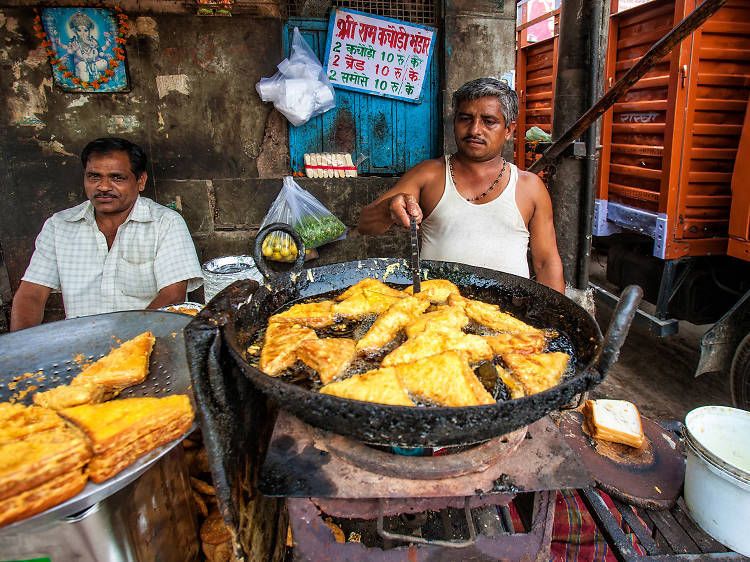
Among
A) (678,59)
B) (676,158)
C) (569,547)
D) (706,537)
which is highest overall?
(678,59)

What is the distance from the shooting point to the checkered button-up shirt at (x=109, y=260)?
3.61 meters

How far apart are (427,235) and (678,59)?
3338mm

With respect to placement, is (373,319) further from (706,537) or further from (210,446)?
(706,537)

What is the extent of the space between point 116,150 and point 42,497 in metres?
3.08

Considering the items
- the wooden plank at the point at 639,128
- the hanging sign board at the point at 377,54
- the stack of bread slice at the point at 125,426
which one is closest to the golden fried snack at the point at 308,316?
the stack of bread slice at the point at 125,426

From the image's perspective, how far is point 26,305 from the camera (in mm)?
3562

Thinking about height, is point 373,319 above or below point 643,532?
above

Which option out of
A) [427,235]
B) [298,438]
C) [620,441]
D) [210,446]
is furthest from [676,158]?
[210,446]

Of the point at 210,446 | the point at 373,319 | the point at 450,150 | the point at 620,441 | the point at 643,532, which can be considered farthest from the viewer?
the point at 450,150

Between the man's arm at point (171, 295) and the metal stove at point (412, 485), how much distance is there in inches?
84.1

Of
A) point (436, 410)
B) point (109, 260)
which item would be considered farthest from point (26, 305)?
point (436, 410)

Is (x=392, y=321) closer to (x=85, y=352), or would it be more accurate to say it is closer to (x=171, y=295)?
(x=85, y=352)

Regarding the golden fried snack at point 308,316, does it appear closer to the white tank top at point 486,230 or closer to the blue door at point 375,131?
the white tank top at point 486,230

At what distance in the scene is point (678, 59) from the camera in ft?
14.6
